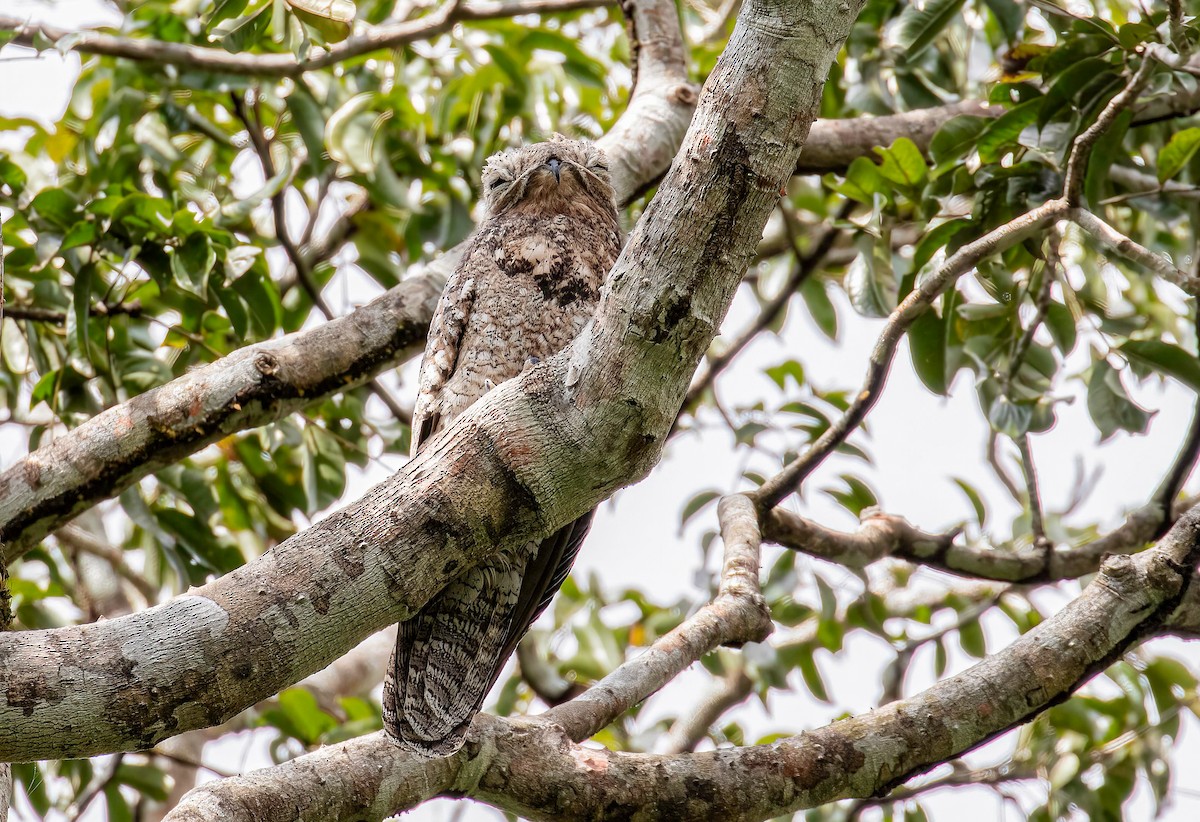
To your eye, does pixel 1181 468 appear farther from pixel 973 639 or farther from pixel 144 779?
pixel 144 779

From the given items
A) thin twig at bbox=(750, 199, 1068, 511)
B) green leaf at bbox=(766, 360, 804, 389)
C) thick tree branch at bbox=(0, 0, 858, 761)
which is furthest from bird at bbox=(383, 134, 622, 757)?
green leaf at bbox=(766, 360, 804, 389)

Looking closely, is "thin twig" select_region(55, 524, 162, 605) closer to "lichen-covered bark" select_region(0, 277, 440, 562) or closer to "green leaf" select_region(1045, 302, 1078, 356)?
"lichen-covered bark" select_region(0, 277, 440, 562)

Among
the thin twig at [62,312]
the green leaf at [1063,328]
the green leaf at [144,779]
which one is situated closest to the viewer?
the green leaf at [1063,328]

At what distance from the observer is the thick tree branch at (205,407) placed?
8.48 ft

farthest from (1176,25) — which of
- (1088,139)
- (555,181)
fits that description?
(555,181)

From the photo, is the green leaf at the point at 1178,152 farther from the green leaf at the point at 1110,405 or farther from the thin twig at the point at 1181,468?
the green leaf at the point at 1110,405

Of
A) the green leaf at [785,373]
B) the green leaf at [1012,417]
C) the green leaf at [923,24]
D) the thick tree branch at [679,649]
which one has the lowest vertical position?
the thick tree branch at [679,649]

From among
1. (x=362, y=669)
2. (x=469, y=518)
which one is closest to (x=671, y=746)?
(x=362, y=669)

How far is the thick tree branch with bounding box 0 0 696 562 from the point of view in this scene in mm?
2586

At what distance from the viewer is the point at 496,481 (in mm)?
1838

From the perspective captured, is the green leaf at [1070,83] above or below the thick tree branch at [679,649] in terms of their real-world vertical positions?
above

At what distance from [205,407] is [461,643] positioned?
89cm

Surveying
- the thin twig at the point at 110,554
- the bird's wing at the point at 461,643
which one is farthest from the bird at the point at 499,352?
the thin twig at the point at 110,554

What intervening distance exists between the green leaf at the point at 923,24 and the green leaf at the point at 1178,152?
29.2 inches
